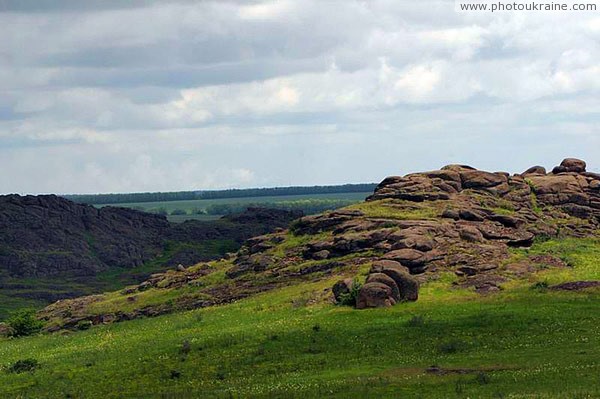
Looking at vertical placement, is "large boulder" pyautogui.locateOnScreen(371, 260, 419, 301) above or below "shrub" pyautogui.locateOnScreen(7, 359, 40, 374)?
above

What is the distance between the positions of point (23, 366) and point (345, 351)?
2453 cm

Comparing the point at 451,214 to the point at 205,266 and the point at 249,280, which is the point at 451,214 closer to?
the point at 249,280

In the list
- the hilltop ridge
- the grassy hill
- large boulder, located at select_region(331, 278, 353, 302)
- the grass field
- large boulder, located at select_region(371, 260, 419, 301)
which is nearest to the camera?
the grass field

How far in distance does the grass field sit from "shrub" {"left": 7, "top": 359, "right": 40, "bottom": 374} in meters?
0.76

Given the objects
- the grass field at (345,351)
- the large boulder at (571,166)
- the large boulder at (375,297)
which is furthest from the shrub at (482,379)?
the large boulder at (571,166)

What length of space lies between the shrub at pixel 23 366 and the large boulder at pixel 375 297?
2439 centimetres

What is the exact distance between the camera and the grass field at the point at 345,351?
50281 millimetres

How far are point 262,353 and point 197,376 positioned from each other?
18.7 ft

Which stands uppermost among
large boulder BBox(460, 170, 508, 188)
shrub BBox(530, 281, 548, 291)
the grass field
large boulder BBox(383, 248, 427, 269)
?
large boulder BBox(460, 170, 508, 188)

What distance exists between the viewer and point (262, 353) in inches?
2530

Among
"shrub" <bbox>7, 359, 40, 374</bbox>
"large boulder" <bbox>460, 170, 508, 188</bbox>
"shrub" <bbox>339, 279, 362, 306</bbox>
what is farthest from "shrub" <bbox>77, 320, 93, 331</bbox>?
"large boulder" <bbox>460, 170, 508, 188</bbox>

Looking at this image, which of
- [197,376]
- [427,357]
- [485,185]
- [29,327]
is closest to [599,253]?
[485,185]

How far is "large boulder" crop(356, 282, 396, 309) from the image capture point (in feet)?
247

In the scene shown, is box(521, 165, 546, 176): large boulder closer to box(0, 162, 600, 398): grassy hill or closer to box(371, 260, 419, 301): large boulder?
box(0, 162, 600, 398): grassy hill
